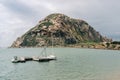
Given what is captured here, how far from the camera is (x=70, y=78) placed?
257 feet

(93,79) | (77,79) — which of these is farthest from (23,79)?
(93,79)

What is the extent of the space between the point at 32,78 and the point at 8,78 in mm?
8666

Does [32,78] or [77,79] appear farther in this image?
[32,78]

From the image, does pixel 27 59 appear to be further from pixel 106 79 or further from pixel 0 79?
pixel 106 79

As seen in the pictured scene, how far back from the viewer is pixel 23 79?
79688mm

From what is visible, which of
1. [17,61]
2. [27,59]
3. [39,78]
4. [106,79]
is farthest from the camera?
[27,59]

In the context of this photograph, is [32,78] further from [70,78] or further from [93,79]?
[93,79]

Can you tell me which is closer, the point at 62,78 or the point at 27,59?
the point at 62,78

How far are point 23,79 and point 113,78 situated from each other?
29.2m

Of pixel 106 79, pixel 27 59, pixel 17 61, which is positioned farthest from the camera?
pixel 27 59

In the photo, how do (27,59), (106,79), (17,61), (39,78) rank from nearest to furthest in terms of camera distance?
(106,79), (39,78), (17,61), (27,59)

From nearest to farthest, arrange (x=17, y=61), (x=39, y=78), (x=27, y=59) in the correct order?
(x=39, y=78)
(x=17, y=61)
(x=27, y=59)

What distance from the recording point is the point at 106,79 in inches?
2982

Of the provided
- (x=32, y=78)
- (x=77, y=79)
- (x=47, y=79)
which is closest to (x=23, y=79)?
(x=32, y=78)
